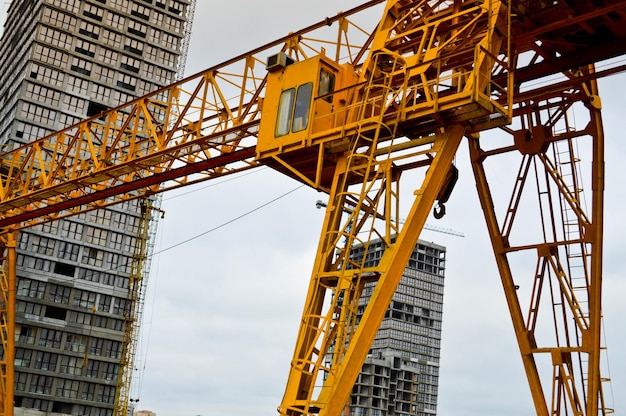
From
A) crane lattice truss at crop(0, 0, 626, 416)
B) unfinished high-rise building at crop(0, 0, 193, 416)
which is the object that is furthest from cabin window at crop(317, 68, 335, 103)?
unfinished high-rise building at crop(0, 0, 193, 416)

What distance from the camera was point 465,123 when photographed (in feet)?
52.7

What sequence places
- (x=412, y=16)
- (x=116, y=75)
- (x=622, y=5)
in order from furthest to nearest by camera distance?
(x=116, y=75)
(x=412, y=16)
(x=622, y=5)

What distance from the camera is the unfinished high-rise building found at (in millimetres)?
60062

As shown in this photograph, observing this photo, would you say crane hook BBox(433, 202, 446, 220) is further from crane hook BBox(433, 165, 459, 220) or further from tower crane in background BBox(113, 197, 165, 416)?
tower crane in background BBox(113, 197, 165, 416)

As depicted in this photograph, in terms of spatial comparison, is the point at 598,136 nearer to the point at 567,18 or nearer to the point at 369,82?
the point at 567,18

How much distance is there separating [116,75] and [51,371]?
2667 cm

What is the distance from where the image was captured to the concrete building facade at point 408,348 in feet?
Answer: 326

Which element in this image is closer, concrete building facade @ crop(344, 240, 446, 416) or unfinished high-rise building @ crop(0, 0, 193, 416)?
unfinished high-rise building @ crop(0, 0, 193, 416)

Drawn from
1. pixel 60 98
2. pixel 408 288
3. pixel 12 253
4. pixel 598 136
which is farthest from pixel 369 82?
pixel 408 288

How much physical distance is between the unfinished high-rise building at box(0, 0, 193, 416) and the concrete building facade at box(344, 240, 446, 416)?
125ft

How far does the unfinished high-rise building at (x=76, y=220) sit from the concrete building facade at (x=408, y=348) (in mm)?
38178

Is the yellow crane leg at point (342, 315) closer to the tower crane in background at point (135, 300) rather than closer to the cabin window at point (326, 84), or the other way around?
the cabin window at point (326, 84)

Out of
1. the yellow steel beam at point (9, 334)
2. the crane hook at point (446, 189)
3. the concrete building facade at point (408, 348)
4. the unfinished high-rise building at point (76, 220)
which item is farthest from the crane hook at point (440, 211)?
the concrete building facade at point (408, 348)

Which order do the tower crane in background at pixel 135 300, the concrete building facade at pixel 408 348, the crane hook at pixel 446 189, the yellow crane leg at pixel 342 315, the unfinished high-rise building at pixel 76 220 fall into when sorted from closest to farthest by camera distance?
the yellow crane leg at pixel 342 315 < the crane hook at pixel 446 189 < the unfinished high-rise building at pixel 76 220 < the tower crane in background at pixel 135 300 < the concrete building facade at pixel 408 348
